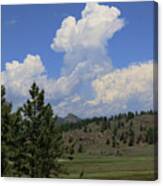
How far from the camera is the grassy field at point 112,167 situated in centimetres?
329

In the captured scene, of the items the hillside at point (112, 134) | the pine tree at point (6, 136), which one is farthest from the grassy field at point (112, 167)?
the pine tree at point (6, 136)

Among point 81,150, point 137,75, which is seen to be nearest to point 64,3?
point 137,75

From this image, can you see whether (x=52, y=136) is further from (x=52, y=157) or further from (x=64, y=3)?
(x=64, y=3)

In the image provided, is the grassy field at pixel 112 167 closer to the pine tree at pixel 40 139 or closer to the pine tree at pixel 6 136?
the pine tree at pixel 40 139

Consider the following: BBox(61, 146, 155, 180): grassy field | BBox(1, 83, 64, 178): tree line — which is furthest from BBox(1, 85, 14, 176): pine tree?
BBox(61, 146, 155, 180): grassy field

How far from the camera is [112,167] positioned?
10.9 feet

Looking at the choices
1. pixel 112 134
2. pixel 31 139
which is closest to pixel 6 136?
pixel 31 139

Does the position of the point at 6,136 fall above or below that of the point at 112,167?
above

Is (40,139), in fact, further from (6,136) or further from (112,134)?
(112,134)

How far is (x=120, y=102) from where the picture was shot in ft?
10.9

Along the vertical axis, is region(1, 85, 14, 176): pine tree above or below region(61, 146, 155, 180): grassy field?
above

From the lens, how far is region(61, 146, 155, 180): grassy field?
3291 mm

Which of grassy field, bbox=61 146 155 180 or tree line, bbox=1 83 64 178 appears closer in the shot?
grassy field, bbox=61 146 155 180

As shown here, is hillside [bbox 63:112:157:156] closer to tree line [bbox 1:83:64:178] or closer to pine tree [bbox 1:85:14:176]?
tree line [bbox 1:83:64:178]
